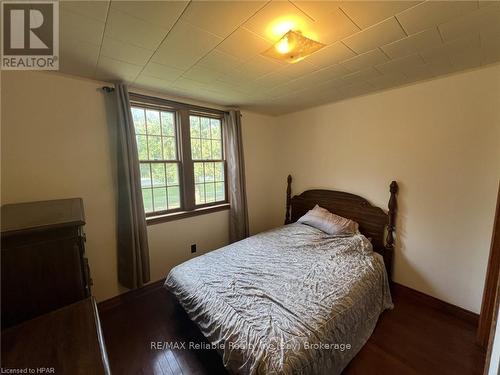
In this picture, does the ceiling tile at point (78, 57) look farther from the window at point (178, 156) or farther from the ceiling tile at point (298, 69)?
the ceiling tile at point (298, 69)

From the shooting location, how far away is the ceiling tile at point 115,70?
1.71m

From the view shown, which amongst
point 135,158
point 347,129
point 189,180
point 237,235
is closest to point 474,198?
point 347,129

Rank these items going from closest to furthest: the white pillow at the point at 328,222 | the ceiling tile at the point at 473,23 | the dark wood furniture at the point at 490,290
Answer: the ceiling tile at the point at 473,23 < the dark wood furniture at the point at 490,290 < the white pillow at the point at 328,222

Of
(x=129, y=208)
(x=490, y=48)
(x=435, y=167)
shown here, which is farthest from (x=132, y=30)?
(x=435, y=167)

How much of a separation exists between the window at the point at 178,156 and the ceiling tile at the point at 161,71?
0.50 meters

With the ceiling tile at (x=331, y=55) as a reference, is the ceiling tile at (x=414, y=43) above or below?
below

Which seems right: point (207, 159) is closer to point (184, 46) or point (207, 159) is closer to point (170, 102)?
point (170, 102)

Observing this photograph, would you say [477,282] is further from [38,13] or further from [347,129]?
[38,13]

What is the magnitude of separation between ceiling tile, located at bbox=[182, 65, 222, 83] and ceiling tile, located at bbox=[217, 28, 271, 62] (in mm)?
381

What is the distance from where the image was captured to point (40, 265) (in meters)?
1.12

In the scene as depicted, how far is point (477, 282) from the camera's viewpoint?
6.47 feet

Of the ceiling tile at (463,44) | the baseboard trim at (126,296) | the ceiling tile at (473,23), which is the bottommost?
the baseboard trim at (126,296)

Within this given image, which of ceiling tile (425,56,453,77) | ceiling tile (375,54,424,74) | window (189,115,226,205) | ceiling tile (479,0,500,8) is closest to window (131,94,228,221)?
window (189,115,226,205)

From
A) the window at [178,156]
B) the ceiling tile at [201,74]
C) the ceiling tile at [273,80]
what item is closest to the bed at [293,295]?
the window at [178,156]
